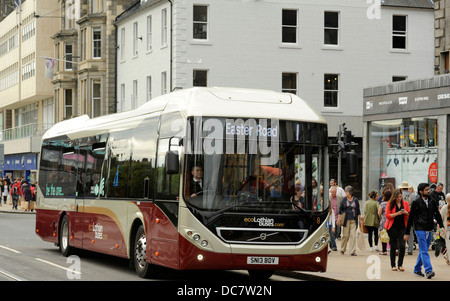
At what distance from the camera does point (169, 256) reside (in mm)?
16344

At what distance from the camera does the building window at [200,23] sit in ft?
165

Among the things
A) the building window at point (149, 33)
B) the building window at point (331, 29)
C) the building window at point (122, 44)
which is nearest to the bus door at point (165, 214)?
the building window at point (331, 29)

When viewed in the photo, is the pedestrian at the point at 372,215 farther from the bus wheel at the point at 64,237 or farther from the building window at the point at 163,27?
the building window at the point at 163,27

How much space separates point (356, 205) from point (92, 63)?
129 ft

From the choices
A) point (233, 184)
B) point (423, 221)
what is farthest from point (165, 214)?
point (423, 221)

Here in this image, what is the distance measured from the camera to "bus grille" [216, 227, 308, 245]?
52.0ft

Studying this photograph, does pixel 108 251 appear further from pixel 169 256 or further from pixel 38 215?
pixel 38 215

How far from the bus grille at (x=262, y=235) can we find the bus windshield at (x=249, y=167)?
331 mm

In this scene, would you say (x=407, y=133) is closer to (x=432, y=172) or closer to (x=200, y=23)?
(x=432, y=172)

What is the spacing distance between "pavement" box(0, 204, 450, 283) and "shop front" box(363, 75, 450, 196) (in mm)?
4431

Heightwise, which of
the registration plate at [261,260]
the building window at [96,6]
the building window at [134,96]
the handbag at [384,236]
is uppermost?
the building window at [96,6]

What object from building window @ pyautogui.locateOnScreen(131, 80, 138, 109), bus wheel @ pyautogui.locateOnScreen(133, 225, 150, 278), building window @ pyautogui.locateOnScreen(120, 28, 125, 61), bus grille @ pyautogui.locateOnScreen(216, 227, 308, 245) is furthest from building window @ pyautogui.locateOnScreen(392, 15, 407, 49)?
bus grille @ pyautogui.locateOnScreen(216, 227, 308, 245)

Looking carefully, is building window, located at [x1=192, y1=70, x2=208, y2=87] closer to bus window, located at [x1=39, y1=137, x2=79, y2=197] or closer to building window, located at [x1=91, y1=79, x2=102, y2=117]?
building window, located at [x1=91, y1=79, x2=102, y2=117]
